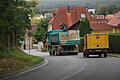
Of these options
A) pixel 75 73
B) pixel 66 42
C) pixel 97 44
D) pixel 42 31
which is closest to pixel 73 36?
pixel 66 42

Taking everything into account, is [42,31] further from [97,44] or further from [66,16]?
[97,44]

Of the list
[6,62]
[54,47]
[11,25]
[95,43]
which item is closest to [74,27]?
[54,47]

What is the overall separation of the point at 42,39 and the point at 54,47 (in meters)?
54.3

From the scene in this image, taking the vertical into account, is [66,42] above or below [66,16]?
below

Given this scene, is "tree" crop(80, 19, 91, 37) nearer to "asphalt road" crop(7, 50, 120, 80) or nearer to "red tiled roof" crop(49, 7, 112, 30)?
"red tiled roof" crop(49, 7, 112, 30)

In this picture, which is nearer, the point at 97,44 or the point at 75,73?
the point at 75,73

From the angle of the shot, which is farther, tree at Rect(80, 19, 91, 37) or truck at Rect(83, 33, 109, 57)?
tree at Rect(80, 19, 91, 37)

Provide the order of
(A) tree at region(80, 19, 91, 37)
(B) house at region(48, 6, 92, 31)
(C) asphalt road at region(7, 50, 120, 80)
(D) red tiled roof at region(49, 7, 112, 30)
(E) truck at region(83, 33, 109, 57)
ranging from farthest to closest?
(D) red tiled roof at region(49, 7, 112, 30)
(B) house at region(48, 6, 92, 31)
(A) tree at region(80, 19, 91, 37)
(E) truck at region(83, 33, 109, 57)
(C) asphalt road at region(7, 50, 120, 80)

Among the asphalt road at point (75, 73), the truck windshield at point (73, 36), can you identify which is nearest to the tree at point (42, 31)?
the truck windshield at point (73, 36)

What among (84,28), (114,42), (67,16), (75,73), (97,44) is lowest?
(75,73)

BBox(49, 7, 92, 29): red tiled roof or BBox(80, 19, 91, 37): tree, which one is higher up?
BBox(49, 7, 92, 29): red tiled roof

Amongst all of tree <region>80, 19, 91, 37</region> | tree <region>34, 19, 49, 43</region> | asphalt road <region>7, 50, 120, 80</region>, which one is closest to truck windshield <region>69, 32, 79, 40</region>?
tree <region>80, 19, 91, 37</region>

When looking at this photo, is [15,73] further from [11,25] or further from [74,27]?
[74,27]

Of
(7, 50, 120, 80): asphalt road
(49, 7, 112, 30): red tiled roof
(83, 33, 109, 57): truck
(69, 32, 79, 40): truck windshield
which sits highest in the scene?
(49, 7, 112, 30): red tiled roof
